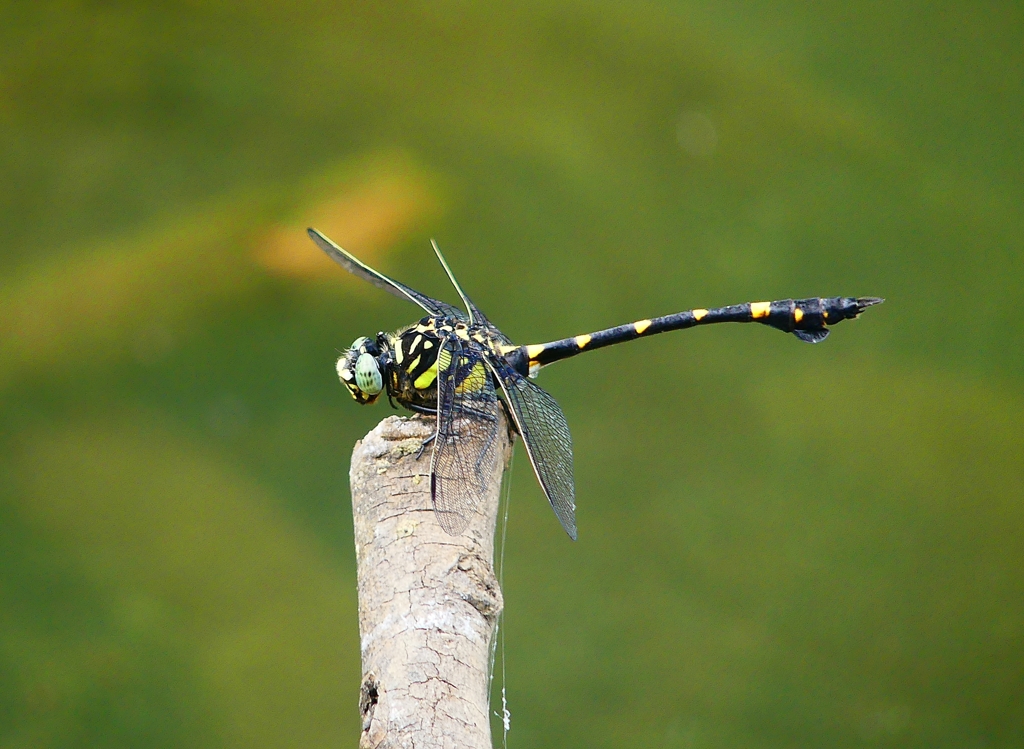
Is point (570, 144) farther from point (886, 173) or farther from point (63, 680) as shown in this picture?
point (63, 680)

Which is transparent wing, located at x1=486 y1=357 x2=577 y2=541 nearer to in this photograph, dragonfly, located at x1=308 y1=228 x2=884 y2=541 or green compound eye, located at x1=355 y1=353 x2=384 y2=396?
dragonfly, located at x1=308 y1=228 x2=884 y2=541

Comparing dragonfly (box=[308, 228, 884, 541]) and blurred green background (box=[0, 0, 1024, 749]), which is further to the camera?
Answer: blurred green background (box=[0, 0, 1024, 749])

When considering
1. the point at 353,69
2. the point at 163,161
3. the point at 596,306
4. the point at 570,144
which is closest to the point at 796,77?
the point at 570,144

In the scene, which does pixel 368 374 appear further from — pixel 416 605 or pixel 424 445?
pixel 416 605

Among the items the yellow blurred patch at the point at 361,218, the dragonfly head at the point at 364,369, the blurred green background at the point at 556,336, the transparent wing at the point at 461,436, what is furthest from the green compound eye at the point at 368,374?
the yellow blurred patch at the point at 361,218

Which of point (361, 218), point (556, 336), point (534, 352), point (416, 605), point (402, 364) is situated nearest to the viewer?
point (416, 605)

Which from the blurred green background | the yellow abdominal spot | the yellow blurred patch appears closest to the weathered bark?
the yellow abdominal spot

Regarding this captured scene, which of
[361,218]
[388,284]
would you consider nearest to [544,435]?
[388,284]
